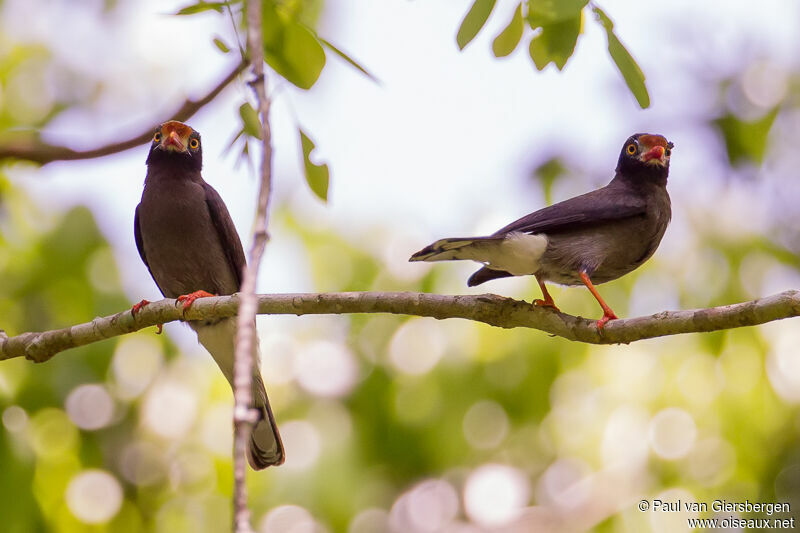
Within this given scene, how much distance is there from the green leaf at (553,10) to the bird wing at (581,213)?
72.1 inches

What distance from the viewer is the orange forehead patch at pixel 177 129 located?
19.6 feet

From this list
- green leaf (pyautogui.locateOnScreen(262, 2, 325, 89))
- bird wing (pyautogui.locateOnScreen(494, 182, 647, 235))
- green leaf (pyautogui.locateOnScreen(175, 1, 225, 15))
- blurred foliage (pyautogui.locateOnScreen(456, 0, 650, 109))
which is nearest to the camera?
blurred foliage (pyautogui.locateOnScreen(456, 0, 650, 109))

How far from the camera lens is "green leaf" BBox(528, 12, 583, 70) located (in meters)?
3.47

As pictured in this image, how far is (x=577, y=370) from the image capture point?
806 cm

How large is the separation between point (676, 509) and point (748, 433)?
93cm

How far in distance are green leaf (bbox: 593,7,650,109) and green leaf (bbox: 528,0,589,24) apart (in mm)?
205

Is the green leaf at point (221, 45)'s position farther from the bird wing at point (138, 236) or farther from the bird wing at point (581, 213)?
the bird wing at point (138, 236)

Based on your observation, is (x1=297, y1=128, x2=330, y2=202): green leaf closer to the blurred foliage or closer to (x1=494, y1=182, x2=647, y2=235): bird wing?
the blurred foliage

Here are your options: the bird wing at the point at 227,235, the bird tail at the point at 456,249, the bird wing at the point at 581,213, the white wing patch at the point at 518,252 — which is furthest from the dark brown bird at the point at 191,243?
the bird wing at the point at 581,213

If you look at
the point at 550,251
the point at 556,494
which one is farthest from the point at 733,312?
the point at 556,494

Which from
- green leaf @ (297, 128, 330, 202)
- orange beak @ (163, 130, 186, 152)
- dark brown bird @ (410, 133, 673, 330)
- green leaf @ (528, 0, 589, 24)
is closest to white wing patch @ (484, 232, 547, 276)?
dark brown bird @ (410, 133, 673, 330)

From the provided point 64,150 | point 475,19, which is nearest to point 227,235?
point 64,150

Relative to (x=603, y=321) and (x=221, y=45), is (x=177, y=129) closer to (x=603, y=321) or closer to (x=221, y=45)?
(x=221, y=45)

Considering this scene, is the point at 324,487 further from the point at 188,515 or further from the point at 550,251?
the point at 550,251
